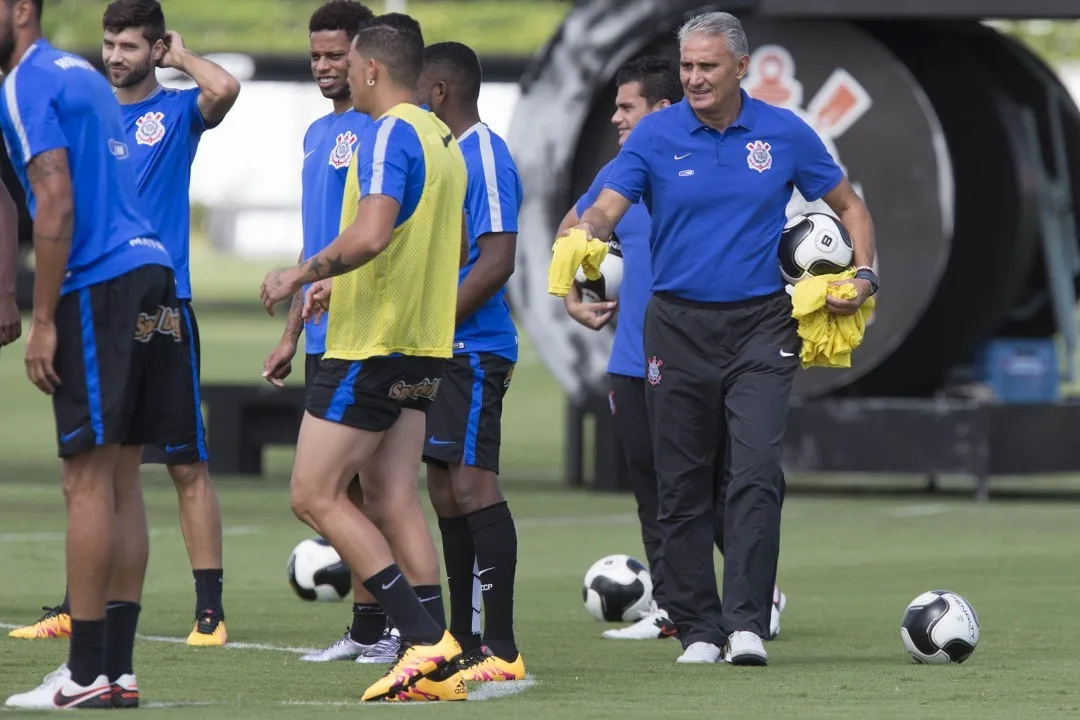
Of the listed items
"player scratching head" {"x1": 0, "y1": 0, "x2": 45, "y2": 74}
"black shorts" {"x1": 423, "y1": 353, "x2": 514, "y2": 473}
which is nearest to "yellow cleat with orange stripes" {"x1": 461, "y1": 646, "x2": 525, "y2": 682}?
"black shorts" {"x1": 423, "y1": 353, "x2": 514, "y2": 473}

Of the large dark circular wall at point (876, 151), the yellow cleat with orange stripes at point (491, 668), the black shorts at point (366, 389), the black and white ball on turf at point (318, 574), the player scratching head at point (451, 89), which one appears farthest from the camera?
the large dark circular wall at point (876, 151)

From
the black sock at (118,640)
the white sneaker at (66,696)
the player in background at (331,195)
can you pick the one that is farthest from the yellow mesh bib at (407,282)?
the white sneaker at (66,696)

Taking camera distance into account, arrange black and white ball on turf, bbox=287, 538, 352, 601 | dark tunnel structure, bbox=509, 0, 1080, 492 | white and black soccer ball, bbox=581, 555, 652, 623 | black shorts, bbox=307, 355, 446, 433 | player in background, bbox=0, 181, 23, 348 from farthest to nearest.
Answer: dark tunnel structure, bbox=509, 0, 1080, 492 < black and white ball on turf, bbox=287, 538, 352, 601 < white and black soccer ball, bbox=581, 555, 652, 623 < player in background, bbox=0, 181, 23, 348 < black shorts, bbox=307, 355, 446, 433

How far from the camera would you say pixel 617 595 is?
9.48m

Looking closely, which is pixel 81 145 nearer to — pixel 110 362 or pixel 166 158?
pixel 110 362

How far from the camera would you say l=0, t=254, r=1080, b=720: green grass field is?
6957 millimetres

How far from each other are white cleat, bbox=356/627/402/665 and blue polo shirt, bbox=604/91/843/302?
1.67 meters

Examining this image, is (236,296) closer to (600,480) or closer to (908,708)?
(600,480)

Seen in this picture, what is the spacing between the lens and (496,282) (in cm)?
764

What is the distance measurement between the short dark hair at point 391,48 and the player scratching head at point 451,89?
0.74 metres

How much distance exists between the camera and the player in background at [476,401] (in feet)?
25.0

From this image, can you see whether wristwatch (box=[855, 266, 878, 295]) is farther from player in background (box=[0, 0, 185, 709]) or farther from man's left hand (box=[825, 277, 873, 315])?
player in background (box=[0, 0, 185, 709])

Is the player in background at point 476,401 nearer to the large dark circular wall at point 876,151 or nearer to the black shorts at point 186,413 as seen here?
the black shorts at point 186,413

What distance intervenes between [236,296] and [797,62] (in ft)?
151
